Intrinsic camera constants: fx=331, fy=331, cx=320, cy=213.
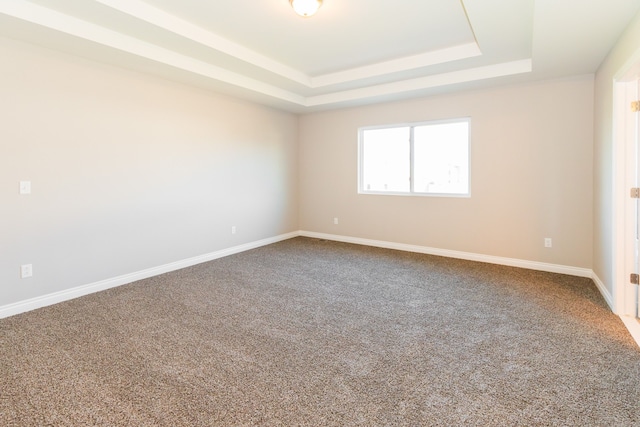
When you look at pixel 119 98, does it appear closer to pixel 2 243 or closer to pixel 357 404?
pixel 2 243

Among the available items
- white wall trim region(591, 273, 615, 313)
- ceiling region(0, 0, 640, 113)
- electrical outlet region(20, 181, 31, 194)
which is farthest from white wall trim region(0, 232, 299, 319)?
white wall trim region(591, 273, 615, 313)

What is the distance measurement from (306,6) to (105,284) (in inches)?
134

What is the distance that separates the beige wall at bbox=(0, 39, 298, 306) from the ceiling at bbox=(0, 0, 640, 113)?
0.98ft

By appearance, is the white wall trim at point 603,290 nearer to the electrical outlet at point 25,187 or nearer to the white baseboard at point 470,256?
the white baseboard at point 470,256

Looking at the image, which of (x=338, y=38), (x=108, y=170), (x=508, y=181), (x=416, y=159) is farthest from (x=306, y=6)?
(x=508, y=181)

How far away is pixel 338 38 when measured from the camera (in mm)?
3494

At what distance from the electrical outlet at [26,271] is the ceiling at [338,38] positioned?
1.99m

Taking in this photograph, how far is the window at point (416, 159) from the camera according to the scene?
188 inches

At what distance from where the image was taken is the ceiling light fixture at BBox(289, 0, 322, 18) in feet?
8.64

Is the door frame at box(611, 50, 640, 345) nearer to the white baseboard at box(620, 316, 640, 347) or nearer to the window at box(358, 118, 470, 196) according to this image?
the white baseboard at box(620, 316, 640, 347)

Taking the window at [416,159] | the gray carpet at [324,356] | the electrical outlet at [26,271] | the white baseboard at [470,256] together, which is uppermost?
the window at [416,159]

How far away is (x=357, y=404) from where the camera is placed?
1745mm

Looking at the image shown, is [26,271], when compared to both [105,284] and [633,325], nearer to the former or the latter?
[105,284]

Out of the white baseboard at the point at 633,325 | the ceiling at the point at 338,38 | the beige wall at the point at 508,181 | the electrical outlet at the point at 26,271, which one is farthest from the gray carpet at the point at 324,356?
the ceiling at the point at 338,38
